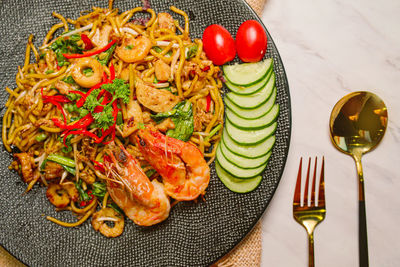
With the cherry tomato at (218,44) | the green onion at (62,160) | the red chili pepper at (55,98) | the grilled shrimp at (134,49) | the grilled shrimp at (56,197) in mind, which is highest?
the cherry tomato at (218,44)

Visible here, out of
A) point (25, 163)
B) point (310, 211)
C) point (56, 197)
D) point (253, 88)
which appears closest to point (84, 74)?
point (25, 163)

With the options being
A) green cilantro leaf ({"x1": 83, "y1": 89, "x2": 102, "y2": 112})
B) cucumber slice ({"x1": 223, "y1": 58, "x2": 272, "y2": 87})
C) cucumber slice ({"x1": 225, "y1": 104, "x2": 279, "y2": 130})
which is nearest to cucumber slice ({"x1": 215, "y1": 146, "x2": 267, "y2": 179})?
cucumber slice ({"x1": 225, "y1": 104, "x2": 279, "y2": 130})

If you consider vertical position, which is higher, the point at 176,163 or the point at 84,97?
the point at 84,97

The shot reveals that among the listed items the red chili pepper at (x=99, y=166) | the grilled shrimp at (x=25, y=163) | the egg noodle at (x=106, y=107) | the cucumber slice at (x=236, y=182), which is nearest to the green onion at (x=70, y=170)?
the egg noodle at (x=106, y=107)

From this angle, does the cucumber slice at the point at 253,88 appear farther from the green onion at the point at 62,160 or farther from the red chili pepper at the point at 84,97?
the green onion at the point at 62,160

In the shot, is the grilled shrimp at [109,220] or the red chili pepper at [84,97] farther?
the grilled shrimp at [109,220]

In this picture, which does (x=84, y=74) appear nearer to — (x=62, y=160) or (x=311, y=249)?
(x=62, y=160)

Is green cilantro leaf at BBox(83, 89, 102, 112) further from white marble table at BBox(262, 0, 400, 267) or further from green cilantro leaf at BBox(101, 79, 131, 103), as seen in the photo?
white marble table at BBox(262, 0, 400, 267)
